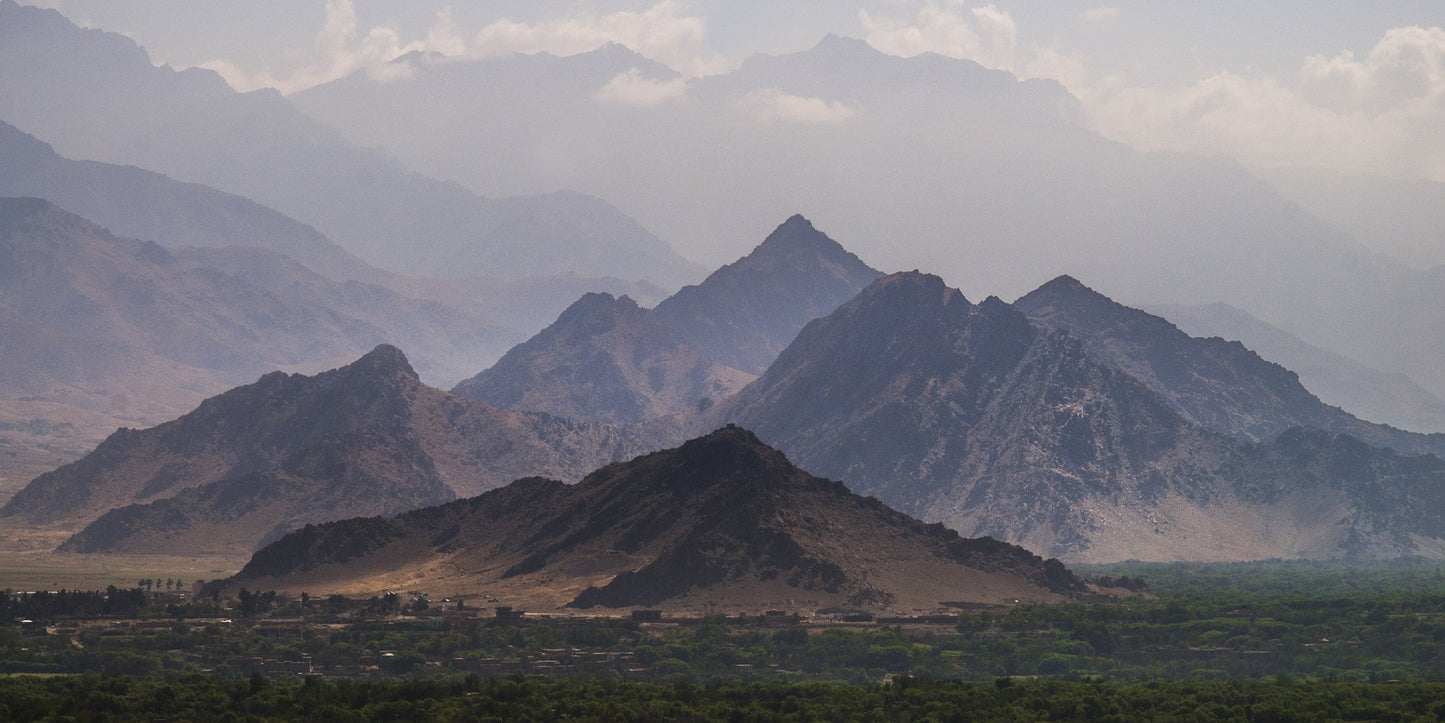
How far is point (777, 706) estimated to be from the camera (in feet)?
499

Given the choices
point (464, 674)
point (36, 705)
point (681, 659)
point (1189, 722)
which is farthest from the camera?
point (681, 659)

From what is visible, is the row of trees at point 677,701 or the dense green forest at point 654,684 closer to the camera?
the row of trees at point 677,701

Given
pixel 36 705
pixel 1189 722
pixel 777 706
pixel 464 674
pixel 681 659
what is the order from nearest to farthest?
1. pixel 36 705
2. pixel 1189 722
3. pixel 777 706
4. pixel 464 674
5. pixel 681 659

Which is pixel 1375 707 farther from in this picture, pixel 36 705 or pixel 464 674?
pixel 36 705

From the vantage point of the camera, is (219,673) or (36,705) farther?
(219,673)

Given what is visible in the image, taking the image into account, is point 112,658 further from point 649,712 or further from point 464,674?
point 649,712

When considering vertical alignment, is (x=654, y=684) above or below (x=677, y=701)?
above

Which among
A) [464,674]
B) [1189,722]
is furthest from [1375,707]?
[464,674]

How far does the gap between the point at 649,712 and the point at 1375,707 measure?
58.2 metres

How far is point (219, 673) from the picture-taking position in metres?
184

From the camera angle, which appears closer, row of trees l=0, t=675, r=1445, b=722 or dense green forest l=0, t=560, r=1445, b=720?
row of trees l=0, t=675, r=1445, b=722

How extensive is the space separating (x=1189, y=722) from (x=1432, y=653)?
7060 centimetres

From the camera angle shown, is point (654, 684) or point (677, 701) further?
point (654, 684)

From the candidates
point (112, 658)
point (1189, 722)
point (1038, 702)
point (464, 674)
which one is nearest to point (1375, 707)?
point (1189, 722)
